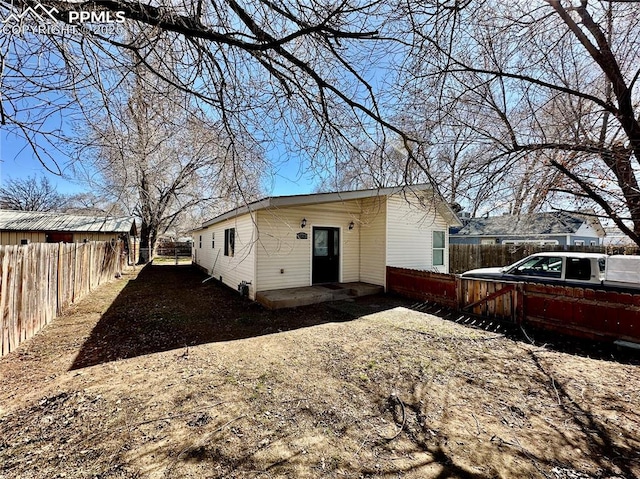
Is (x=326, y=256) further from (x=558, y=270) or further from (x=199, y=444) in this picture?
(x=199, y=444)

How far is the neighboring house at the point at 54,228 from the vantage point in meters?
15.4

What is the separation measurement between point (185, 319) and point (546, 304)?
750 centimetres

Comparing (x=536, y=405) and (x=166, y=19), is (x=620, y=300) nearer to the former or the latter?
(x=536, y=405)

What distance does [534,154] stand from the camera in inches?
151

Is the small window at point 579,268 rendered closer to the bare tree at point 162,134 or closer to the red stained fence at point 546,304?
the red stained fence at point 546,304

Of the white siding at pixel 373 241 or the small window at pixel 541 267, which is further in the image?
the white siding at pixel 373 241

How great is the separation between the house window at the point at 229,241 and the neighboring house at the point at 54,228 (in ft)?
30.3

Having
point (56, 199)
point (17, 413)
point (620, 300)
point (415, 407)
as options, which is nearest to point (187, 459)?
point (17, 413)

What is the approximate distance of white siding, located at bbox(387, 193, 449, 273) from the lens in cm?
910

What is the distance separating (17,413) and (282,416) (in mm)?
2572

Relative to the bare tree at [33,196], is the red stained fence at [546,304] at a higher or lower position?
lower

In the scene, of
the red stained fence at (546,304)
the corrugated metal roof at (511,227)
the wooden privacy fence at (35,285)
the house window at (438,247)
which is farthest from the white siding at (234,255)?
the corrugated metal roof at (511,227)

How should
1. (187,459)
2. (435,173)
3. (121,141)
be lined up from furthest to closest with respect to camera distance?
(435,173)
(121,141)
(187,459)

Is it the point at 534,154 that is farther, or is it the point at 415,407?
the point at 534,154
